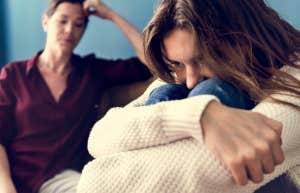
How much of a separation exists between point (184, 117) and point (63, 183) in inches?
37.9

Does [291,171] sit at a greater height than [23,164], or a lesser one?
greater

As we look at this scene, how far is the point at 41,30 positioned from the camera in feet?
6.69

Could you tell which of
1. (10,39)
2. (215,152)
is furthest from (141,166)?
(10,39)

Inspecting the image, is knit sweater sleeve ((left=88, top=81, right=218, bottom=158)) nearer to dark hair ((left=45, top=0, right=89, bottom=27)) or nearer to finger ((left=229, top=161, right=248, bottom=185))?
finger ((left=229, top=161, right=248, bottom=185))

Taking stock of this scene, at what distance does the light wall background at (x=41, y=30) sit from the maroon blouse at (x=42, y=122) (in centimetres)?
20

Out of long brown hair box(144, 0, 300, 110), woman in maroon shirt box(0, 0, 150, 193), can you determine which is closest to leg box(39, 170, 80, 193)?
woman in maroon shirt box(0, 0, 150, 193)

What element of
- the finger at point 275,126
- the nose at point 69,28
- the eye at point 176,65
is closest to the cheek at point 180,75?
the eye at point 176,65

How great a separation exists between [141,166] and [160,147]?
4cm

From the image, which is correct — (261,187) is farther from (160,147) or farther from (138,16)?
(138,16)

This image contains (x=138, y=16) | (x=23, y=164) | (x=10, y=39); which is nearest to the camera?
(x=23, y=164)

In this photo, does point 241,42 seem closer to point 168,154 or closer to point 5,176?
point 168,154

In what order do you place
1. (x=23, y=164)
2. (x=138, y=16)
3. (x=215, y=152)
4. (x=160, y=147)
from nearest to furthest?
(x=215, y=152) → (x=160, y=147) → (x=23, y=164) → (x=138, y=16)

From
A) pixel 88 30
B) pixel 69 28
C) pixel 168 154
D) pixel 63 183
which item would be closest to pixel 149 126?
pixel 168 154

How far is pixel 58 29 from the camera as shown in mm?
1671
